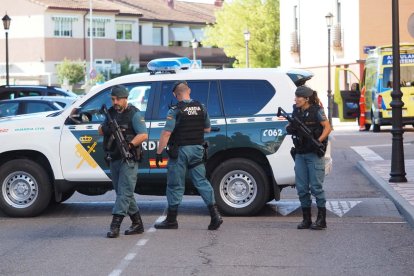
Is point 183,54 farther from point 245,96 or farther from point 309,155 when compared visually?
point 309,155

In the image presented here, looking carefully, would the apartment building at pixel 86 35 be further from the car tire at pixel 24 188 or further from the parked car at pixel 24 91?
the car tire at pixel 24 188

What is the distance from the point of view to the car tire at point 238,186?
13.5 m

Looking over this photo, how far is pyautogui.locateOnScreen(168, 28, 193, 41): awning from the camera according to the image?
297 ft

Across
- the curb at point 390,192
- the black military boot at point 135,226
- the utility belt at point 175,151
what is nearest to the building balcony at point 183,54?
the curb at point 390,192

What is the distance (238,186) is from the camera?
1359 cm

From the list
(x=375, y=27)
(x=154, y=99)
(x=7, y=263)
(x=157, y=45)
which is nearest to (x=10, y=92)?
(x=154, y=99)

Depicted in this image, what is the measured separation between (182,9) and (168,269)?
88971 mm

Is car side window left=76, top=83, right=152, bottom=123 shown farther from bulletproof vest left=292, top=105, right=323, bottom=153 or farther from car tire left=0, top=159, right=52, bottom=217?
bulletproof vest left=292, top=105, right=323, bottom=153

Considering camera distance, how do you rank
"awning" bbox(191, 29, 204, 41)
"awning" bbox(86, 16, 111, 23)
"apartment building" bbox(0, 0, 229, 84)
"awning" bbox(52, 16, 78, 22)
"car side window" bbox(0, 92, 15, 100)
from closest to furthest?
"car side window" bbox(0, 92, 15, 100) < "apartment building" bbox(0, 0, 229, 84) < "awning" bbox(52, 16, 78, 22) < "awning" bbox(86, 16, 111, 23) < "awning" bbox(191, 29, 204, 41)

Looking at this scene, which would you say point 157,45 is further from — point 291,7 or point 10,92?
point 10,92

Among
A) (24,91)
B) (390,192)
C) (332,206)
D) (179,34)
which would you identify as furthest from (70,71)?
(332,206)

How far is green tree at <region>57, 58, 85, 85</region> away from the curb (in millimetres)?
52819

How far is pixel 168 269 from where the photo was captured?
9625 mm

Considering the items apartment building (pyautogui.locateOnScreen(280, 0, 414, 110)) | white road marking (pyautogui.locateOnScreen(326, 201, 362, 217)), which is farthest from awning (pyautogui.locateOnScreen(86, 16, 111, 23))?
white road marking (pyautogui.locateOnScreen(326, 201, 362, 217))
